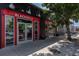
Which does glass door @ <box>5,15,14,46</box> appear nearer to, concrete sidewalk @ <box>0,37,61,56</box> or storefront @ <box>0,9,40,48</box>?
storefront @ <box>0,9,40,48</box>

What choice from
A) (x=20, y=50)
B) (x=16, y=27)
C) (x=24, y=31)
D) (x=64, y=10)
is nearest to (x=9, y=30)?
(x=16, y=27)

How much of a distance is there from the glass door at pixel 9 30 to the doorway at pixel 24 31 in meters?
1.43

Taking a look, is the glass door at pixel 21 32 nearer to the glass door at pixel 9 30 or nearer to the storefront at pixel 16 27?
the storefront at pixel 16 27

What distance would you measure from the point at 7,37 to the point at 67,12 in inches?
220

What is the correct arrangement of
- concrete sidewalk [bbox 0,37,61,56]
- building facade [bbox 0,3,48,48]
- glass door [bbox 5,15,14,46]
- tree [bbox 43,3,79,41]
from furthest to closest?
tree [bbox 43,3,79,41] < glass door [bbox 5,15,14,46] < building facade [bbox 0,3,48,48] < concrete sidewalk [bbox 0,37,61,56]

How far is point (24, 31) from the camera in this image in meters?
17.6

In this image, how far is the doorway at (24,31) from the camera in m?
16.0

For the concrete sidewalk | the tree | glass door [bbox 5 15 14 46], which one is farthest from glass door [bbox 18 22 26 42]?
the tree

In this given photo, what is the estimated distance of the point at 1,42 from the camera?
1243 centimetres

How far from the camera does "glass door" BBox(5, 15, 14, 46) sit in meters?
13.2

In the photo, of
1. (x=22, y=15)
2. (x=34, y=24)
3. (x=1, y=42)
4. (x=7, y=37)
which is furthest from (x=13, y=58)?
(x=34, y=24)

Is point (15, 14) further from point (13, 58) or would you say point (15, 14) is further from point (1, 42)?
point (13, 58)

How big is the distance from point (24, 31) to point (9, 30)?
3.96 meters

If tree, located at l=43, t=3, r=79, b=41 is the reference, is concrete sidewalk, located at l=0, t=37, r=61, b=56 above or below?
below
